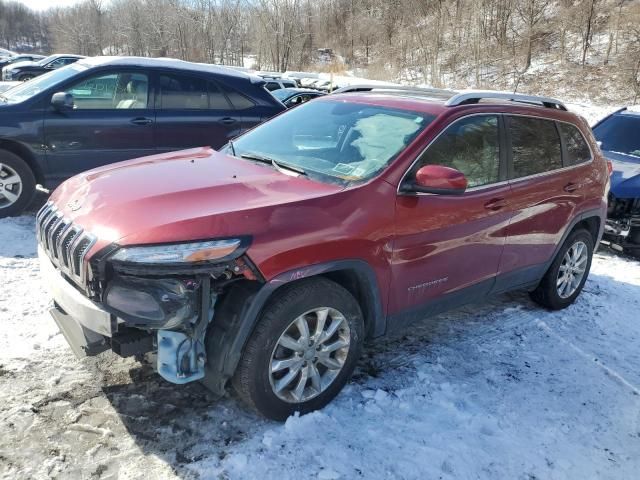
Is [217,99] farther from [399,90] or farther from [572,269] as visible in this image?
[572,269]

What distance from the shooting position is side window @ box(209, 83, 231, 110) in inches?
270

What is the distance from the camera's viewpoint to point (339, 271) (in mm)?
3059

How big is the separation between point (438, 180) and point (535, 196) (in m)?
1.37

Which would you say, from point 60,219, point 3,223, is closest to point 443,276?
point 60,219

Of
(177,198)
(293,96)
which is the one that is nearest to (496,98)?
(177,198)

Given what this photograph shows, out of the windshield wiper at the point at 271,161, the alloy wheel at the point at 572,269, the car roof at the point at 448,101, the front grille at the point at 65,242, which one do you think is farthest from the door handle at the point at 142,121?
the alloy wheel at the point at 572,269

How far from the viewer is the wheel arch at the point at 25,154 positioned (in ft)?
19.0

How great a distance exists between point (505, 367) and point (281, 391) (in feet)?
5.81

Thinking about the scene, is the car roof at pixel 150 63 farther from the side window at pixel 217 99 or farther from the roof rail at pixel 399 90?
the roof rail at pixel 399 90

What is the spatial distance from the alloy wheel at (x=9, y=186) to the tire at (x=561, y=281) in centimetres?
538

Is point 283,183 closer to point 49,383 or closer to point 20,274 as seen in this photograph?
point 49,383

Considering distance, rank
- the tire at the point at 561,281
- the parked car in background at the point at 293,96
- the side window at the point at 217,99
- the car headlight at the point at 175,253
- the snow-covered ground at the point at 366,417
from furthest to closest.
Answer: the parked car in background at the point at 293,96 → the side window at the point at 217,99 → the tire at the point at 561,281 → the snow-covered ground at the point at 366,417 → the car headlight at the point at 175,253

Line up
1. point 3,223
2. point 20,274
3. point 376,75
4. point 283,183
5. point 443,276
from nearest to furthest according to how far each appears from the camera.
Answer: point 283,183 < point 443,276 < point 20,274 < point 3,223 < point 376,75

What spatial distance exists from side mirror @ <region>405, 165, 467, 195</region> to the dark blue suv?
4244mm
